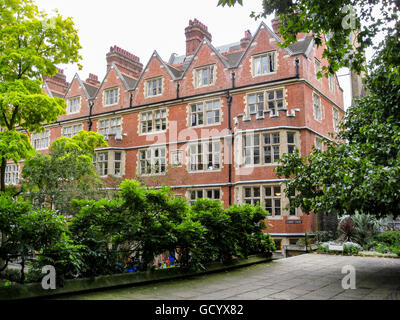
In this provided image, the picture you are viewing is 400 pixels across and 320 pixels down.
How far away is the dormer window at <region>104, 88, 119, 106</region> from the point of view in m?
28.6

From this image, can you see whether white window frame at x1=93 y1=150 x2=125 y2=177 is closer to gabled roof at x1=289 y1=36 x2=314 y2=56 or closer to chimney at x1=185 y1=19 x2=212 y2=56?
chimney at x1=185 y1=19 x2=212 y2=56

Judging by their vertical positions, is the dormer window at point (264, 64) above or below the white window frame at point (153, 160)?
above

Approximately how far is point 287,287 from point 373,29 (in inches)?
241

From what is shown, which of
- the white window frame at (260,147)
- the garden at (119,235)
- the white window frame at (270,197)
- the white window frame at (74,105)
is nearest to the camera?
the garden at (119,235)

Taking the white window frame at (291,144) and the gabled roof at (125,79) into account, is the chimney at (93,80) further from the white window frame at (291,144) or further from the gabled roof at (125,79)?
the white window frame at (291,144)

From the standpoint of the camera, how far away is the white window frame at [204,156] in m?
22.4

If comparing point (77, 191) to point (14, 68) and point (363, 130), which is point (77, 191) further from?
point (363, 130)

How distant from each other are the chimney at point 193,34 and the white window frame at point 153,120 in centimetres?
694

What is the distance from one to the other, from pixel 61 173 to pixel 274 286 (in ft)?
37.0

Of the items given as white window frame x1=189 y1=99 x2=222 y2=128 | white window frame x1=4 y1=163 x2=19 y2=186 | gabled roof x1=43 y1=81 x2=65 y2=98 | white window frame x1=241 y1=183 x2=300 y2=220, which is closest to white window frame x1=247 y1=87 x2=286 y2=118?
white window frame x1=189 y1=99 x2=222 y2=128

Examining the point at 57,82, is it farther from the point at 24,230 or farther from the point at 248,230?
the point at 24,230

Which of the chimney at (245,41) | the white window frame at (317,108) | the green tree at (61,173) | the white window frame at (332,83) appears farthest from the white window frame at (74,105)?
the white window frame at (332,83)

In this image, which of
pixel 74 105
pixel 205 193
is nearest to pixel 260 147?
pixel 205 193

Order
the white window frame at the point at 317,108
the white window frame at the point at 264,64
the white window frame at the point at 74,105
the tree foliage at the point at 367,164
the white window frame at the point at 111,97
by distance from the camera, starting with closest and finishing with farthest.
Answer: the tree foliage at the point at 367,164
the white window frame at the point at 264,64
the white window frame at the point at 317,108
the white window frame at the point at 111,97
the white window frame at the point at 74,105
